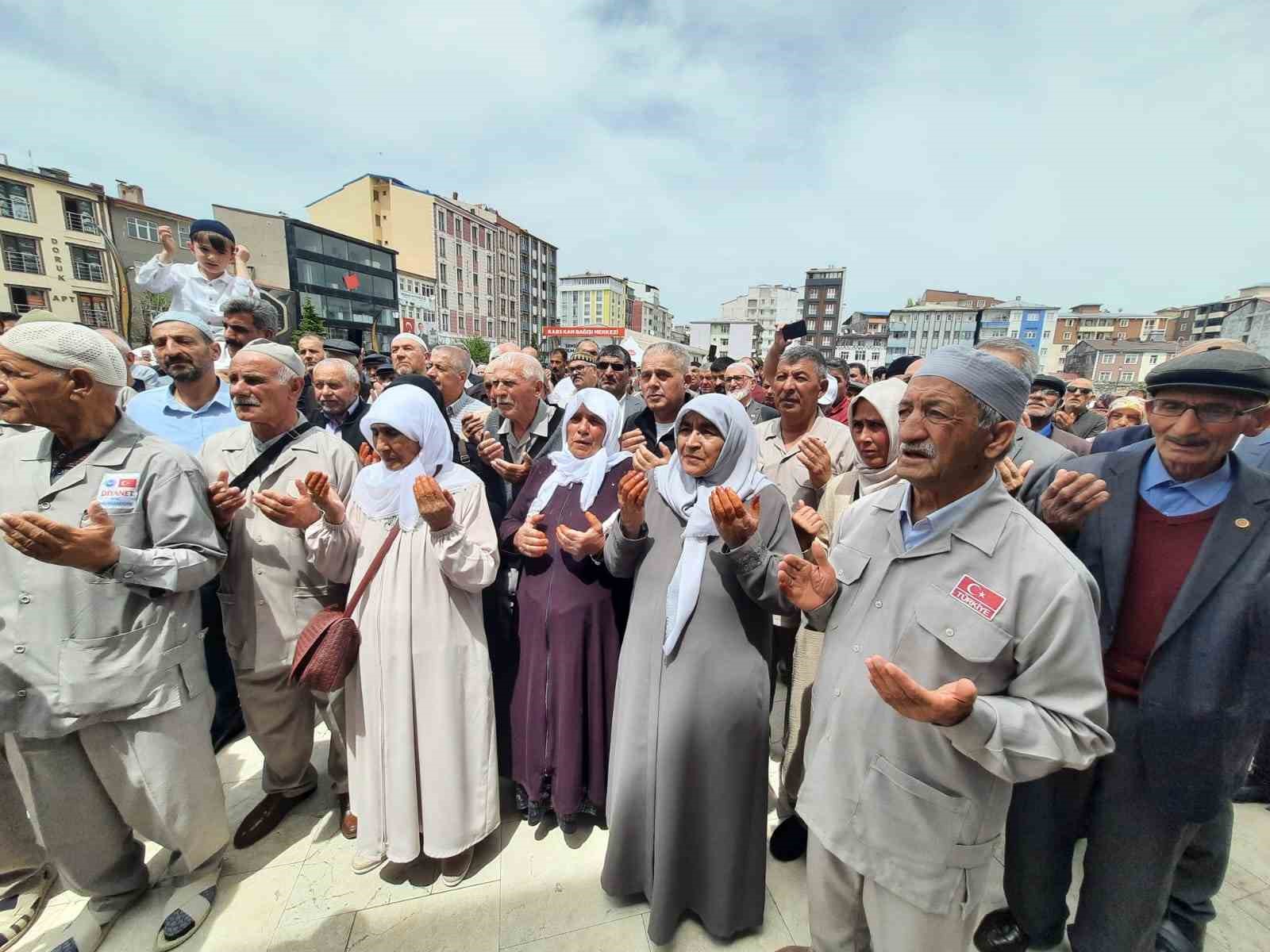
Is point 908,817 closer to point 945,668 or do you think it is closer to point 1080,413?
point 945,668

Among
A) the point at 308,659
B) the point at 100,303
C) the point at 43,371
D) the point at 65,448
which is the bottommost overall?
the point at 308,659

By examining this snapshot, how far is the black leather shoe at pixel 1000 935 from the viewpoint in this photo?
2254 millimetres

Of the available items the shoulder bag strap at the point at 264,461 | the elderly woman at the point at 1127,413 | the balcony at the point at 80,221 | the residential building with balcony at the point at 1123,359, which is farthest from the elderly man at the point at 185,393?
the residential building with balcony at the point at 1123,359

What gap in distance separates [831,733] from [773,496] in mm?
921

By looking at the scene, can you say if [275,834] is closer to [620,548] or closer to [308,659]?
[308,659]

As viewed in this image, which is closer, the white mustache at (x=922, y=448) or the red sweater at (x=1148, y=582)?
the white mustache at (x=922, y=448)

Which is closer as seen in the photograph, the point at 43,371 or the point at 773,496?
→ the point at 43,371

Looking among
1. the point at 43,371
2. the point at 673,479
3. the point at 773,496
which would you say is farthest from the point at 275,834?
the point at 773,496

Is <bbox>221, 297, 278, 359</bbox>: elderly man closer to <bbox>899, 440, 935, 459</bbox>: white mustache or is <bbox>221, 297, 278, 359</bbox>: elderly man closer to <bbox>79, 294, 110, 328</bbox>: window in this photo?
<bbox>899, 440, 935, 459</bbox>: white mustache

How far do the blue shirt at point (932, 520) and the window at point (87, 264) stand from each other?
154ft

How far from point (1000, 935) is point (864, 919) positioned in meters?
0.95

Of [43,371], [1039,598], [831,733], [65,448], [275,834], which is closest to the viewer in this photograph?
[1039,598]

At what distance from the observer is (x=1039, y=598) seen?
1.38m

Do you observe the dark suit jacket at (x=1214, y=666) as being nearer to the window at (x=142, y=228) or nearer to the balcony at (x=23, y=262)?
the balcony at (x=23, y=262)
